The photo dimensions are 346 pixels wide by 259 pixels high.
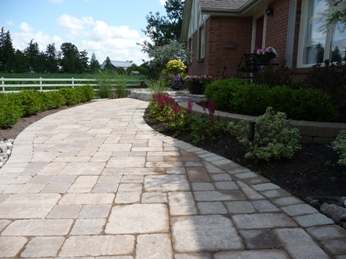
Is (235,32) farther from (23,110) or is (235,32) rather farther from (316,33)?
(23,110)

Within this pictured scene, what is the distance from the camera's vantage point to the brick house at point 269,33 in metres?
6.32

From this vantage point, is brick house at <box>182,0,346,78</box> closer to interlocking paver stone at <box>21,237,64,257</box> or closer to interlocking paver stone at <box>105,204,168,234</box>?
interlocking paver stone at <box>105,204,168,234</box>

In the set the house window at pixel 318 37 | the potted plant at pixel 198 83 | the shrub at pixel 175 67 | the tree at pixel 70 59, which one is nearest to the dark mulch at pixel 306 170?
the house window at pixel 318 37

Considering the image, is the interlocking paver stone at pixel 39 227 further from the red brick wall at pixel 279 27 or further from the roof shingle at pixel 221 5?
the roof shingle at pixel 221 5

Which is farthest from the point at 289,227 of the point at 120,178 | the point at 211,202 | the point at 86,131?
the point at 86,131

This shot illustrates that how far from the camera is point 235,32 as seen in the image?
1048cm

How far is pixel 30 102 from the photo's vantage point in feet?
Result: 27.6

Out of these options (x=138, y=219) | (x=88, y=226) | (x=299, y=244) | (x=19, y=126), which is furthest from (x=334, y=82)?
(x=19, y=126)

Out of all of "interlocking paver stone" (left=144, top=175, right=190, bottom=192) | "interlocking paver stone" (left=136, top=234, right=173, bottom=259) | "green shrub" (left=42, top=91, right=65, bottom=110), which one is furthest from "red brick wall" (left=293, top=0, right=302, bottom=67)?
"green shrub" (left=42, top=91, right=65, bottom=110)

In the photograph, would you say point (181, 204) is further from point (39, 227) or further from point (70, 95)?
point (70, 95)

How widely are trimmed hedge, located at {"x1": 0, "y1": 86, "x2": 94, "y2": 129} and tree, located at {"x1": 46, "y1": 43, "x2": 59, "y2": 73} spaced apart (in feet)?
97.1

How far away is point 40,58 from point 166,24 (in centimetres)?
1745

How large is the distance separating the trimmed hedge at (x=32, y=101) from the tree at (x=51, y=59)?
97.1 feet

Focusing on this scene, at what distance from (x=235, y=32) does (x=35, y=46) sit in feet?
127
